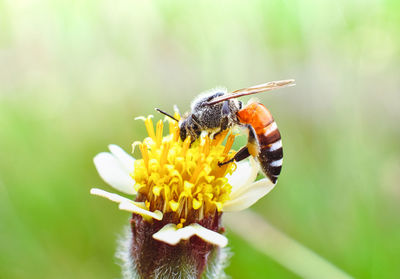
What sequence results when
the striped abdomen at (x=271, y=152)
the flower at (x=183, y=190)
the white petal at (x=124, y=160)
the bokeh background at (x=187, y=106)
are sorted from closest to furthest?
the flower at (x=183, y=190) < the striped abdomen at (x=271, y=152) < the white petal at (x=124, y=160) < the bokeh background at (x=187, y=106)

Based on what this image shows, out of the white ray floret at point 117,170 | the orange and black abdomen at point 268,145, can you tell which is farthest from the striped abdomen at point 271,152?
the white ray floret at point 117,170

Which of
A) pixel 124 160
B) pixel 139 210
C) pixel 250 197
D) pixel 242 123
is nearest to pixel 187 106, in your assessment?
pixel 124 160

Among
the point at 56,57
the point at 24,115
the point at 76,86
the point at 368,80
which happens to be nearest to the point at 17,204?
the point at 24,115

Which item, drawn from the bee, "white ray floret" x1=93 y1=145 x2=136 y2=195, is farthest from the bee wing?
"white ray floret" x1=93 y1=145 x2=136 y2=195

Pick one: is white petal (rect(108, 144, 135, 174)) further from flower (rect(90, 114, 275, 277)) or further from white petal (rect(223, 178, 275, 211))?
white petal (rect(223, 178, 275, 211))

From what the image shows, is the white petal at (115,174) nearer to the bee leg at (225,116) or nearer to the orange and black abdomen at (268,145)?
the bee leg at (225,116)

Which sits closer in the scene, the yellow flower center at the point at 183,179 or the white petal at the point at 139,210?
the white petal at the point at 139,210

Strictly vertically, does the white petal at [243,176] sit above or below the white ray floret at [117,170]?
below
